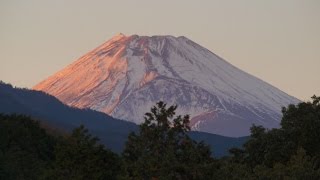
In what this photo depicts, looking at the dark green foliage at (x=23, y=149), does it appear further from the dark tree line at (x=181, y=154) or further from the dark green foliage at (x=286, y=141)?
the dark tree line at (x=181, y=154)

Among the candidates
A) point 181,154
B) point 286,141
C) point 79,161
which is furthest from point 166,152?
point 286,141

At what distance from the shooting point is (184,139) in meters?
43.5

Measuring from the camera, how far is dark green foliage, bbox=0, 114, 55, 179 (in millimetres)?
71938

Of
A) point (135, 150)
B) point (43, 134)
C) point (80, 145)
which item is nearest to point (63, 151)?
point (80, 145)

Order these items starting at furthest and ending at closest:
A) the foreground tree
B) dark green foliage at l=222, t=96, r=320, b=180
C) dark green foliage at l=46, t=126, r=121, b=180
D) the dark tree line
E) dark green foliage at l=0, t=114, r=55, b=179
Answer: dark green foliage at l=0, t=114, r=55, b=179 < dark green foliage at l=222, t=96, r=320, b=180 < dark green foliage at l=46, t=126, r=121, b=180 < the dark tree line < the foreground tree

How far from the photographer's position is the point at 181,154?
143ft

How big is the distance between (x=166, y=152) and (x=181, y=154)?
67 cm

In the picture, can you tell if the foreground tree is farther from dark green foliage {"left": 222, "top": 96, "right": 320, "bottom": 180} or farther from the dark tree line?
dark green foliage {"left": 222, "top": 96, "right": 320, "bottom": 180}

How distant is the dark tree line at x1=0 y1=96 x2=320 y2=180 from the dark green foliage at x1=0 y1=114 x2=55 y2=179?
51.4 ft

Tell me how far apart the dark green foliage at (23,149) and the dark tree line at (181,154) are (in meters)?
15.7

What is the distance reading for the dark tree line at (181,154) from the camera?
43156 millimetres

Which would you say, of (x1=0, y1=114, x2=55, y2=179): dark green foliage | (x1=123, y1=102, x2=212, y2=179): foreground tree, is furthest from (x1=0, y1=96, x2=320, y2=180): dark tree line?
(x1=0, y1=114, x2=55, y2=179): dark green foliage

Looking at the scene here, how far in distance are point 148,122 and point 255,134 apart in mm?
20035

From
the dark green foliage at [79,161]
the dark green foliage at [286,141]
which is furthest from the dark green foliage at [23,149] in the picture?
the dark green foliage at [79,161]
